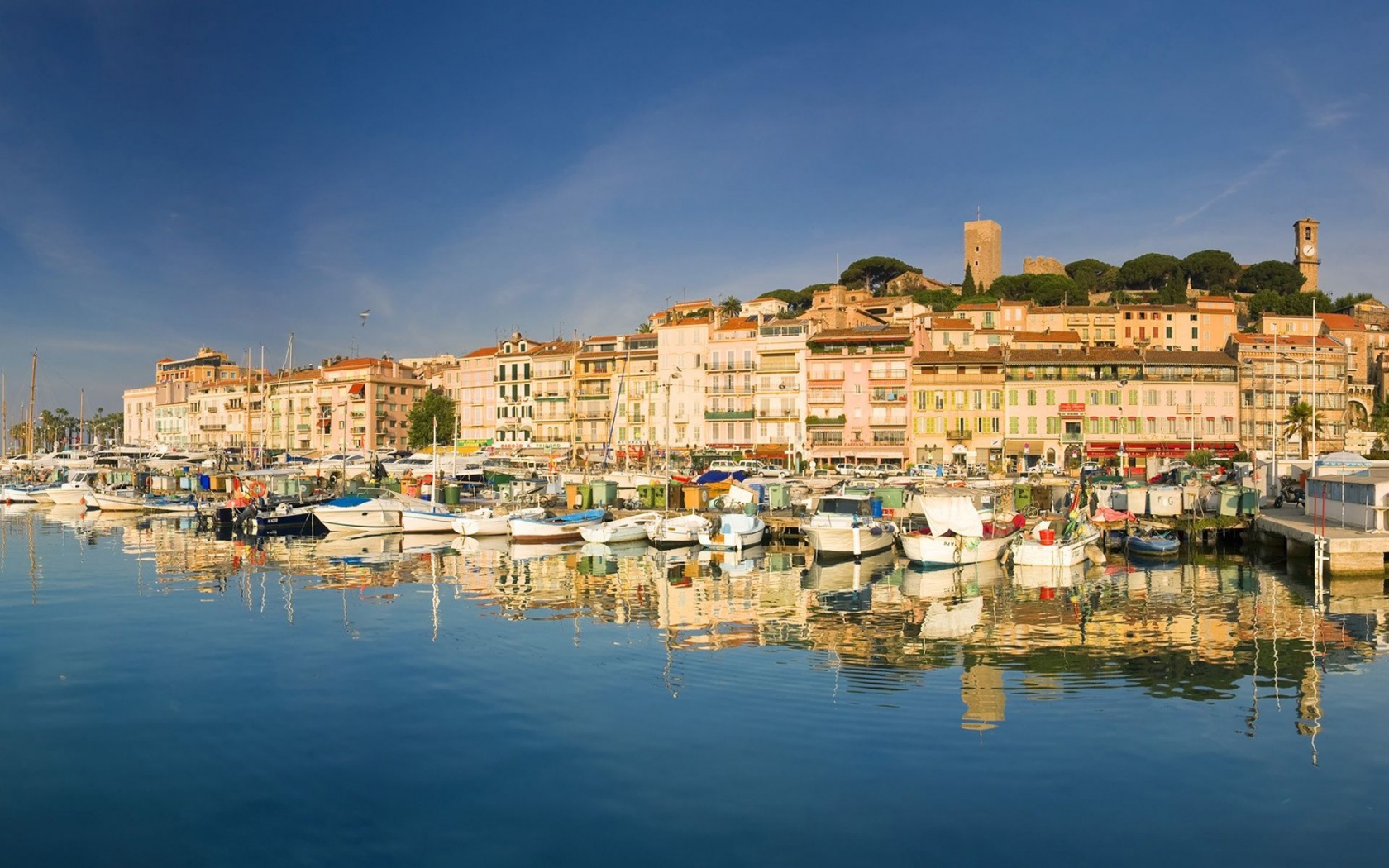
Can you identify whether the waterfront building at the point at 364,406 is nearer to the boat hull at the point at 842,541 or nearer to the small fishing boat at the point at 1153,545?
the boat hull at the point at 842,541

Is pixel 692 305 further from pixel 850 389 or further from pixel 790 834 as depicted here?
pixel 790 834

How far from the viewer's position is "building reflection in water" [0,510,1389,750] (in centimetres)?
2120

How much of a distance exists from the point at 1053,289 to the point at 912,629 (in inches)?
4859

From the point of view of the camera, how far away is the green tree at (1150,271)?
5876 inches

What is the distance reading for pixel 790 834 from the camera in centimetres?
1305

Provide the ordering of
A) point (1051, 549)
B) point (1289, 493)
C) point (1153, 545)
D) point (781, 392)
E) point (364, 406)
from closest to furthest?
point (1051, 549)
point (1153, 545)
point (1289, 493)
point (781, 392)
point (364, 406)

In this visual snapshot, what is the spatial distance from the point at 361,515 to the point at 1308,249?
472ft

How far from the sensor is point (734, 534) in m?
45.6

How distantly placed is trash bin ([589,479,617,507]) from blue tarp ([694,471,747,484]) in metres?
5.01

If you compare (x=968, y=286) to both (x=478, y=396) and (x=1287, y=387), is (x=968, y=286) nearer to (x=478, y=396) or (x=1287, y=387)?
(x=1287, y=387)

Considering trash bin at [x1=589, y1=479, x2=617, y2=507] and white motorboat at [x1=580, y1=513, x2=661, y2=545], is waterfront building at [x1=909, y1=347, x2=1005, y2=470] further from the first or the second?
white motorboat at [x1=580, y1=513, x2=661, y2=545]

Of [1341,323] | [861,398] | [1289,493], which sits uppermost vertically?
[1341,323]

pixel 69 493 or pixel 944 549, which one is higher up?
pixel 69 493

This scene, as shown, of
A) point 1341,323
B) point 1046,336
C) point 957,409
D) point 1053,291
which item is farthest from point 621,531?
point 1053,291
